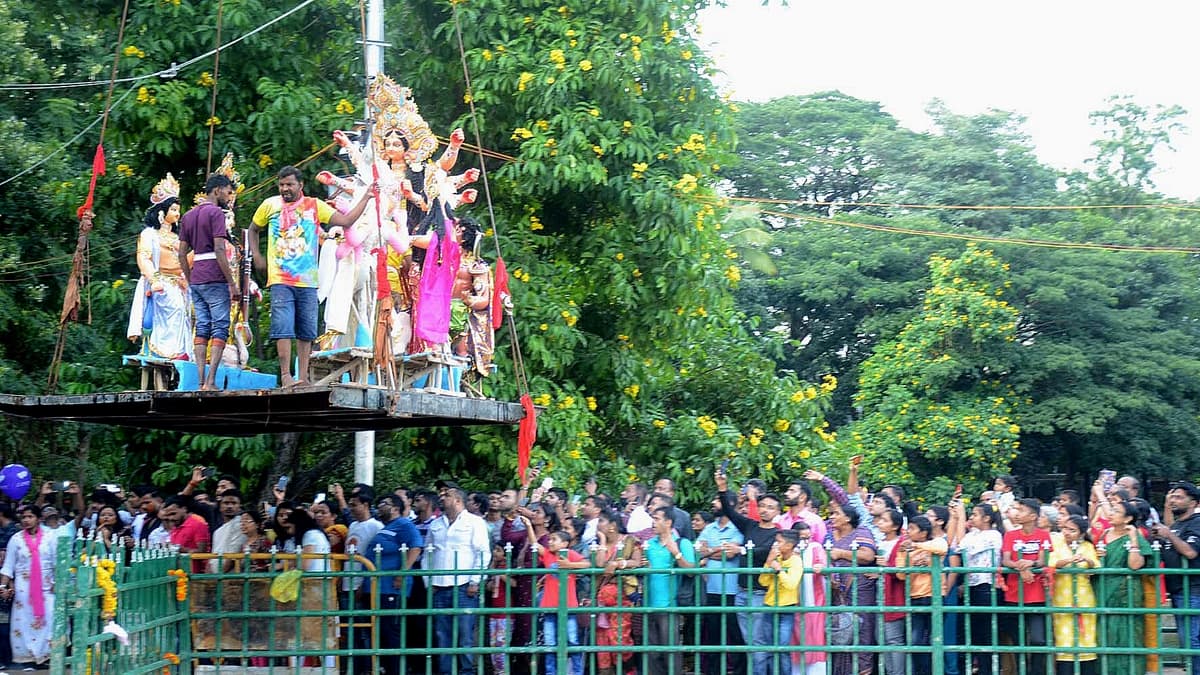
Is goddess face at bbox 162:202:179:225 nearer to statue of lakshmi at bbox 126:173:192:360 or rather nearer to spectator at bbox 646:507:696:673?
statue of lakshmi at bbox 126:173:192:360

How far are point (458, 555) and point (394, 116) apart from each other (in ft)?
10.2

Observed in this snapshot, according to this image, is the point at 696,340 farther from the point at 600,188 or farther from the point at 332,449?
the point at 332,449

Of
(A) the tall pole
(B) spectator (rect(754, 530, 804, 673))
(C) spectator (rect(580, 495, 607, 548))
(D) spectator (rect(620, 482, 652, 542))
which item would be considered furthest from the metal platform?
(A) the tall pole

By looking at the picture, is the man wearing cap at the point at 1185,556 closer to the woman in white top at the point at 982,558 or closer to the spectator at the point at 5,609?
the woman in white top at the point at 982,558

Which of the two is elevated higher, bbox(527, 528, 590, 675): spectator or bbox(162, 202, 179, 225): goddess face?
bbox(162, 202, 179, 225): goddess face

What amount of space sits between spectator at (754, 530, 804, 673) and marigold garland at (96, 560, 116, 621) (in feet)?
12.3

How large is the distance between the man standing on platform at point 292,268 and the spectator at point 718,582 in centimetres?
298

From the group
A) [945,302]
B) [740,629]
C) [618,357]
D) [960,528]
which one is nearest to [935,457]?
[945,302]

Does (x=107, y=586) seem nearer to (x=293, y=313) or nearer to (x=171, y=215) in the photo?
(x=293, y=313)

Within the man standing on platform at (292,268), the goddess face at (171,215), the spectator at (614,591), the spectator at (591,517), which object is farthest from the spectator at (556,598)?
the goddess face at (171,215)

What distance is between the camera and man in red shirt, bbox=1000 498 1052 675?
846cm

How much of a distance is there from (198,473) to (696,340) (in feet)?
17.6

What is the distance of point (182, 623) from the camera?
28.1ft

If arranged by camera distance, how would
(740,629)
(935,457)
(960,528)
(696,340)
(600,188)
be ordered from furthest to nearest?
(935,457), (696,340), (600,188), (960,528), (740,629)
